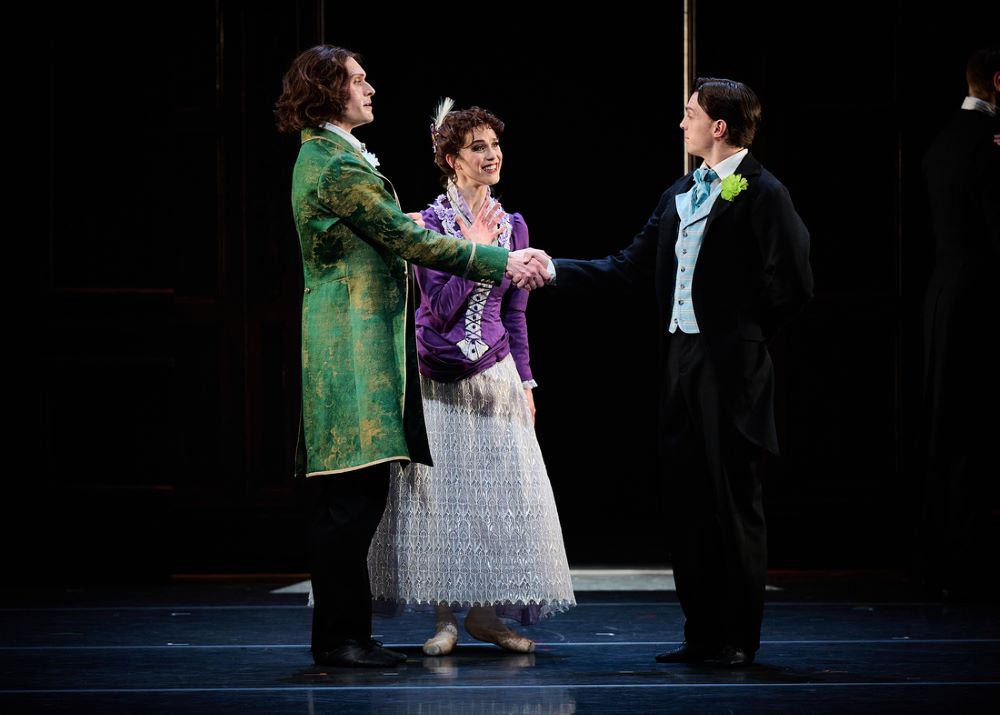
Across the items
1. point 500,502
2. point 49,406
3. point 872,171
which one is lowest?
point 500,502

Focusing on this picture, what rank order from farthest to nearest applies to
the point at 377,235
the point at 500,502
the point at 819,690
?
the point at 500,502, the point at 377,235, the point at 819,690

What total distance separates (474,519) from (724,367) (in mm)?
744

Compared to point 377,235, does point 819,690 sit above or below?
below

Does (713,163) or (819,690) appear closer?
(819,690)

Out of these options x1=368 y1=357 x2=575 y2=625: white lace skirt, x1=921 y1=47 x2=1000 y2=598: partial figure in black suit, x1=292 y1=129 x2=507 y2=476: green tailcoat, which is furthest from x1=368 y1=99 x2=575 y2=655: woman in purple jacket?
x1=921 y1=47 x2=1000 y2=598: partial figure in black suit

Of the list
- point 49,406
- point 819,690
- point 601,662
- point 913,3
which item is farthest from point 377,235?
point 913,3

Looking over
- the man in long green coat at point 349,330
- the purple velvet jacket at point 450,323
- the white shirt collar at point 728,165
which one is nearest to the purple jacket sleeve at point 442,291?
the purple velvet jacket at point 450,323

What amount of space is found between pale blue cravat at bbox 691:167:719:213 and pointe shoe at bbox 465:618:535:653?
1.16 meters

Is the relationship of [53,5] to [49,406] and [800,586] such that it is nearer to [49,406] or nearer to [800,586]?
[49,406]

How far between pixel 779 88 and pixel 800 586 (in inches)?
72.0

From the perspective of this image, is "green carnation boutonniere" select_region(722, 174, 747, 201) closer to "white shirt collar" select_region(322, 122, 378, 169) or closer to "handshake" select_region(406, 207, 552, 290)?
"handshake" select_region(406, 207, 552, 290)

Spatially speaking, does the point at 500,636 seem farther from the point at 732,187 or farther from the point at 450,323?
the point at 732,187

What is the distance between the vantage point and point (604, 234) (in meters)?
7.34

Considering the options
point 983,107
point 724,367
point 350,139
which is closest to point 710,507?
point 724,367
